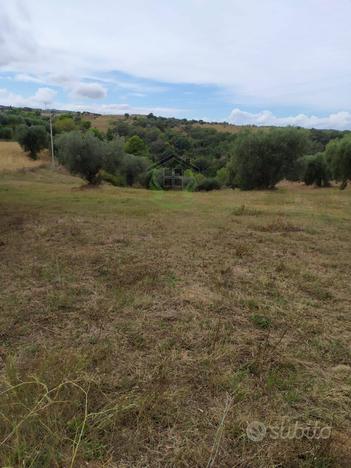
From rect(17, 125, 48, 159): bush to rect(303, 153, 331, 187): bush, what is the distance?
1115 inches

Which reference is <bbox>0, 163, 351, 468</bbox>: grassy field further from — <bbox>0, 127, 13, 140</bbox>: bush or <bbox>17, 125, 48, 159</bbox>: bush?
<bbox>0, 127, 13, 140</bbox>: bush

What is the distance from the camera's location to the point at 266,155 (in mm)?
27734

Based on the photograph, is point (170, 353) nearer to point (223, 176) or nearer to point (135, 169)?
point (135, 169)

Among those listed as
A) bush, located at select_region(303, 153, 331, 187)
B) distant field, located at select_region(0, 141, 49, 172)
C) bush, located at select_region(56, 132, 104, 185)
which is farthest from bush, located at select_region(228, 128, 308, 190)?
distant field, located at select_region(0, 141, 49, 172)

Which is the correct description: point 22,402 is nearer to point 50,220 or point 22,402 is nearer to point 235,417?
point 235,417

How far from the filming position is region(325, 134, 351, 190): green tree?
2571 cm

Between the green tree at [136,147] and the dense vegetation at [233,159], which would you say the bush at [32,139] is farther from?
the green tree at [136,147]

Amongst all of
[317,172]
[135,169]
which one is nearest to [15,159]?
[135,169]

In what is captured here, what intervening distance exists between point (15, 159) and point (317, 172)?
3033 cm

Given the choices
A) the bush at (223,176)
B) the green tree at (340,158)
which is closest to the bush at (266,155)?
the green tree at (340,158)

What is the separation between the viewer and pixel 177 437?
7.10 ft

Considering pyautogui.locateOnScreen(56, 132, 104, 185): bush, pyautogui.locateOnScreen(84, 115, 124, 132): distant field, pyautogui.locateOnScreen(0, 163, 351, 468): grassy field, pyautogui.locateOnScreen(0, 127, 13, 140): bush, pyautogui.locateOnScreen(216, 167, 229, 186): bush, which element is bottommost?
pyautogui.locateOnScreen(216, 167, 229, 186): bush

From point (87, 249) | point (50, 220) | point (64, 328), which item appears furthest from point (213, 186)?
point (64, 328)

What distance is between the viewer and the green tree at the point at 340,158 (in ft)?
84.3
